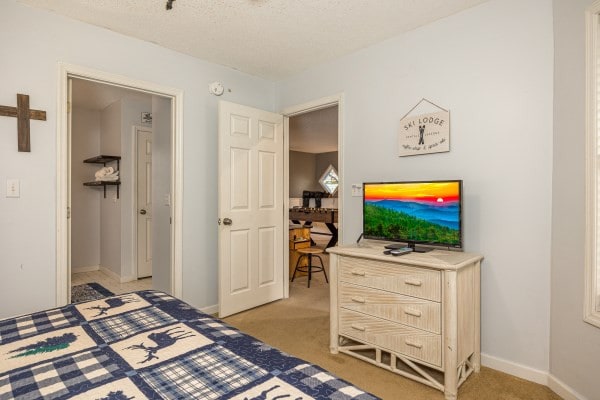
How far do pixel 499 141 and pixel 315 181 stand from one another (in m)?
8.28

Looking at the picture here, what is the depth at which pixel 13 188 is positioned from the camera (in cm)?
224

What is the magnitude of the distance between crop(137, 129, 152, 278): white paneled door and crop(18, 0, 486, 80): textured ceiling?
2.05 meters

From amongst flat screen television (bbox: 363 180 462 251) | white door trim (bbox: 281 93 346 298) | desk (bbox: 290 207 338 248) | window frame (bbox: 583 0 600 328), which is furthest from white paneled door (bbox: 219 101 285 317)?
desk (bbox: 290 207 338 248)

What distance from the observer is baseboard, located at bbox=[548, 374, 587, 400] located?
1805 millimetres

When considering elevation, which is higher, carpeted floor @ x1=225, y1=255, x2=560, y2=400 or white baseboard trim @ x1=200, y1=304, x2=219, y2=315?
white baseboard trim @ x1=200, y1=304, x2=219, y2=315

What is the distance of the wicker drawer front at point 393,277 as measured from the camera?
6.52 ft

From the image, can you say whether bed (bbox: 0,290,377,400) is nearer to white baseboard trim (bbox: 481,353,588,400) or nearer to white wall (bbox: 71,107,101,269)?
white baseboard trim (bbox: 481,353,588,400)

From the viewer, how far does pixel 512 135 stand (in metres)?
2.16

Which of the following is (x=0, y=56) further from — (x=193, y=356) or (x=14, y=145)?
(x=193, y=356)

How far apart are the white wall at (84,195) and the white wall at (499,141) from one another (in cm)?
465

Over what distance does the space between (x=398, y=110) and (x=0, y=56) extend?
289cm

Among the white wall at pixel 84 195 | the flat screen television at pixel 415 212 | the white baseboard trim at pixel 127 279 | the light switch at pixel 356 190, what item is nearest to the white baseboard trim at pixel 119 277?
the white baseboard trim at pixel 127 279

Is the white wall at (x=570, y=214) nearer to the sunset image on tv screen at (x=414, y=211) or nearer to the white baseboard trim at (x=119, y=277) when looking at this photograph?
the sunset image on tv screen at (x=414, y=211)

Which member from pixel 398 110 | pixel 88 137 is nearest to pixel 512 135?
pixel 398 110
